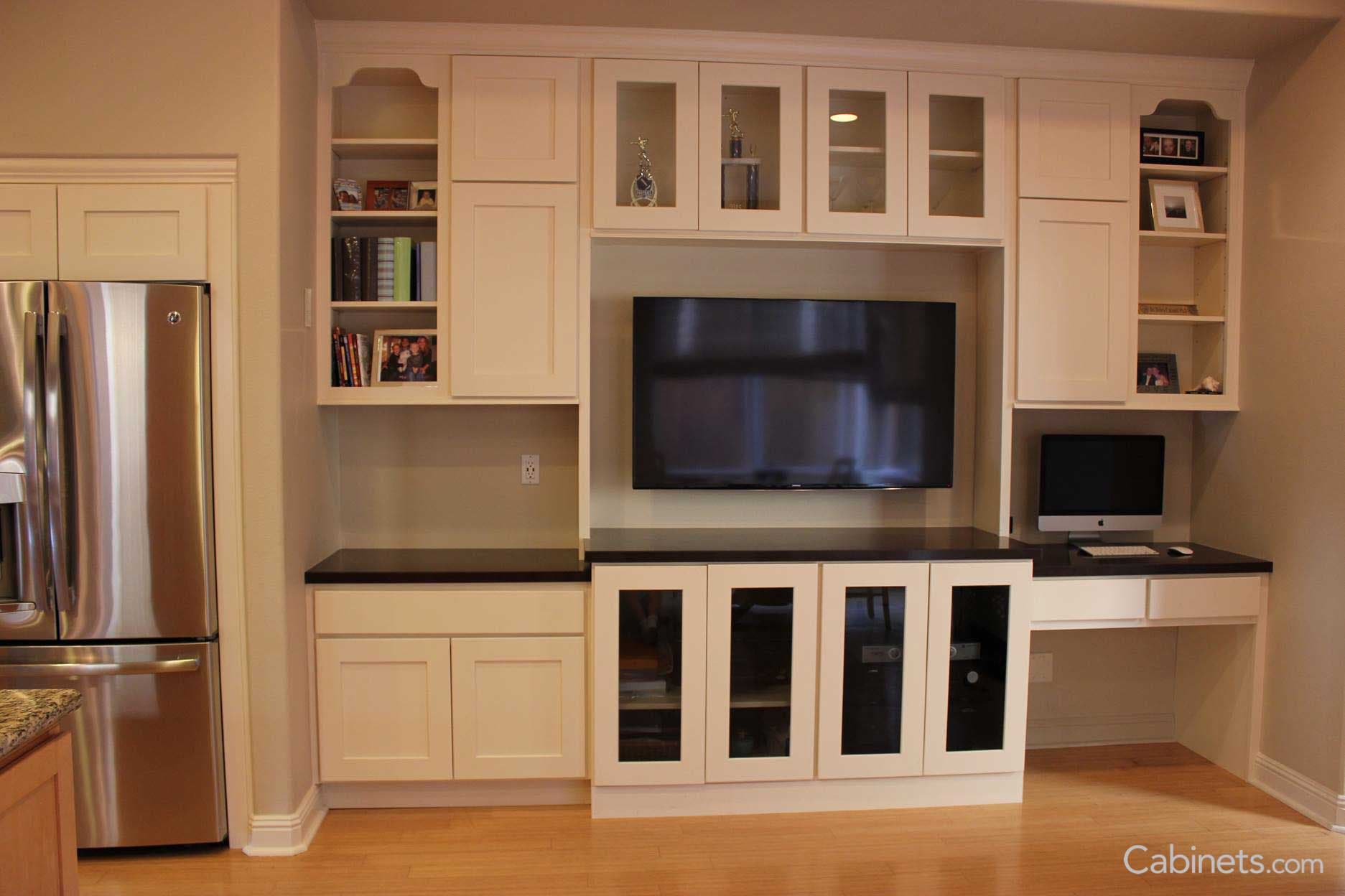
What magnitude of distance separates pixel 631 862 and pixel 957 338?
2137 mm

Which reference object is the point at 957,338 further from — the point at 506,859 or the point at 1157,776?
the point at 506,859

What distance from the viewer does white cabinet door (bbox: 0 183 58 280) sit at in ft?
7.72

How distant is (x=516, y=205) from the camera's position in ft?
8.89

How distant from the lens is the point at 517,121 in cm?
270

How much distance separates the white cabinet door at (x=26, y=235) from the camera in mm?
2354

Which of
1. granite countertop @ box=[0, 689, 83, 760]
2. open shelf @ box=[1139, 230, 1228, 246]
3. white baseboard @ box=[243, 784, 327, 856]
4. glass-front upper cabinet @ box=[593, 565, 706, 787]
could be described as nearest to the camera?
granite countertop @ box=[0, 689, 83, 760]

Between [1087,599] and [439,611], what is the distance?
7.13 feet

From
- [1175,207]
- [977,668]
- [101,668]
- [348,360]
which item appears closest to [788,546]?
[977,668]

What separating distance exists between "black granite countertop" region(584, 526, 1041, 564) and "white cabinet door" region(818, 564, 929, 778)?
0.05 meters

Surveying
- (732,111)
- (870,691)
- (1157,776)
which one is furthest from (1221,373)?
(732,111)

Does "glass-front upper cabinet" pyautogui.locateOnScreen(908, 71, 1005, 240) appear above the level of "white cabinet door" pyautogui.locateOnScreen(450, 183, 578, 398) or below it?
above

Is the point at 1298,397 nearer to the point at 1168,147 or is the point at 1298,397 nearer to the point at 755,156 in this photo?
the point at 1168,147

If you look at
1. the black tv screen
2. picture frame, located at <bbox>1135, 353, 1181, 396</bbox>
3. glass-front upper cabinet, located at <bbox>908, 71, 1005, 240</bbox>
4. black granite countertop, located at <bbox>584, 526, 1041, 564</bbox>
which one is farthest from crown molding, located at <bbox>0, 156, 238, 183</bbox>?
picture frame, located at <bbox>1135, 353, 1181, 396</bbox>

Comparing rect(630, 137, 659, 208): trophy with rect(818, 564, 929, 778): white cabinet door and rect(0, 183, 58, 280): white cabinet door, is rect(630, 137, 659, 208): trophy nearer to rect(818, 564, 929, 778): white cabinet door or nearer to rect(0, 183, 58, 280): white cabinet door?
rect(818, 564, 929, 778): white cabinet door
